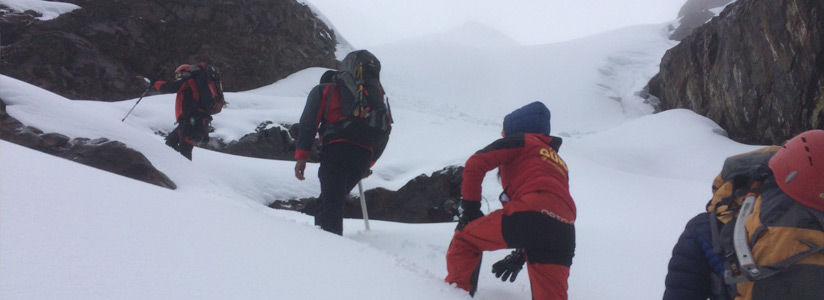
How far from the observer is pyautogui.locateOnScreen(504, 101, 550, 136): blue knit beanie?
2924 millimetres

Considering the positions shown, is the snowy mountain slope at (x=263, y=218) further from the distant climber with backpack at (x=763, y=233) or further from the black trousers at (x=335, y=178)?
the distant climber with backpack at (x=763, y=233)

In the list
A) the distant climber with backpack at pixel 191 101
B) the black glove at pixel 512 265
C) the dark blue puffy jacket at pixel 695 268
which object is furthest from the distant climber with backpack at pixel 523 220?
the distant climber with backpack at pixel 191 101

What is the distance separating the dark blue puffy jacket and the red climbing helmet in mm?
396

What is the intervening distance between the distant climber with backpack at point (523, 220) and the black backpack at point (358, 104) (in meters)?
1.20

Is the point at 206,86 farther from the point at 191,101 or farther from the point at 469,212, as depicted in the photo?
the point at 469,212

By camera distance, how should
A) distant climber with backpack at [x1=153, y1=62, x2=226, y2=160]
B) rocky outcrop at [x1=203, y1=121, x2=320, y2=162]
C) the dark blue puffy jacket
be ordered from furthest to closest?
rocky outcrop at [x1=203, y1=121, x2=320, y2=162] < distant climber with backpack at [x1=153, y1=62, x2=226, y2=160] < the dark blue puffy jacket

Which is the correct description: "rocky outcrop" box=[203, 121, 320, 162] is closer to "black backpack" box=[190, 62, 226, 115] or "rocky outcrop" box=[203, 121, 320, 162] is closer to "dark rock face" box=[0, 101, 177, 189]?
"black backpack" box=[190, 62, 226, 115]

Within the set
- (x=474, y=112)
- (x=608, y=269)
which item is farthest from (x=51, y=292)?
(x=474, y=112)

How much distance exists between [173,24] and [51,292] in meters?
17.5

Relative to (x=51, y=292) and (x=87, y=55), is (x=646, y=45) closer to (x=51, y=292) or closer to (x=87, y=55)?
(x=87, y=55)

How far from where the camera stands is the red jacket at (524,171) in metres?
2.60

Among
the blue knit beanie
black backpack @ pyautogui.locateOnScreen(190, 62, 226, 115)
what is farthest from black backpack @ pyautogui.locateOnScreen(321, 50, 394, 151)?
black backpack @ pyautogui.locateOnScreen(190, 62, 226, 115)

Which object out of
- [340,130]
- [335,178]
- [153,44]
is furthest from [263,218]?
[153,44]

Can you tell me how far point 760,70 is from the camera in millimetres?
11055
